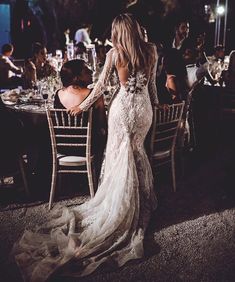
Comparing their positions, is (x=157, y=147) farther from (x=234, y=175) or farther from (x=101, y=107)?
(x=234, y=175)

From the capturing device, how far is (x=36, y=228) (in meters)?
3.25

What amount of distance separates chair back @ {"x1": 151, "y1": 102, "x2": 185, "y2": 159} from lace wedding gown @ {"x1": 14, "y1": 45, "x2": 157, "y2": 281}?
8.0 inches

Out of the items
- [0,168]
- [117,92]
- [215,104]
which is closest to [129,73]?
[117,92]

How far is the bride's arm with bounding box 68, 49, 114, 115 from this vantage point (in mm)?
3137

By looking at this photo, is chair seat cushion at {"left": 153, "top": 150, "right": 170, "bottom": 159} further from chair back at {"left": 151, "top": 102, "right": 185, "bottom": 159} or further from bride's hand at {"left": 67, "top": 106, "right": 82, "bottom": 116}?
bride's hand at {"left": 67, "top": 106, "right": 82, "bottom": 116}

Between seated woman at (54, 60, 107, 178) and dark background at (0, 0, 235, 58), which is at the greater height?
dark background at (0, 0, 235, 58)

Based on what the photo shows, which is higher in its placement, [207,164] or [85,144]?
→ [85,144]

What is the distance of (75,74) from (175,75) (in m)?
1.59

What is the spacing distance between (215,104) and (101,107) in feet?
12.1

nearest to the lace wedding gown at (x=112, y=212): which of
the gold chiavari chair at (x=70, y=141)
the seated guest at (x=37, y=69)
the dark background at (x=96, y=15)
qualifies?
the gold chiavari chair at (x=70, y=141)

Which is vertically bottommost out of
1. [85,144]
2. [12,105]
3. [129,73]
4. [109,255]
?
[109,255]

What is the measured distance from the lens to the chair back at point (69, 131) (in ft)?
11.4

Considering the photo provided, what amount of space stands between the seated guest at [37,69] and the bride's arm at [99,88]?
138 centimetres

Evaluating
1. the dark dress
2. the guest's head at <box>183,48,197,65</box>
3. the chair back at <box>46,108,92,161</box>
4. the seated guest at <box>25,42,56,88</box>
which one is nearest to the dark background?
the seated guest at <box>25,42,56,88</box>
